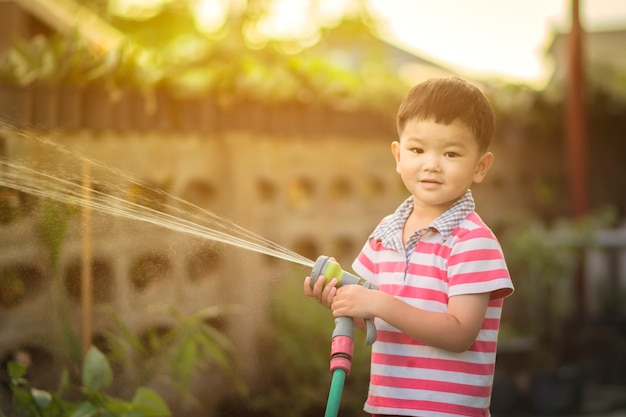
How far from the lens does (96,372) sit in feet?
7.71

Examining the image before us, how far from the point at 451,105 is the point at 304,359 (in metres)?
2.54

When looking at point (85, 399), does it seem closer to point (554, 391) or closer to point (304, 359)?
point (304, 359)

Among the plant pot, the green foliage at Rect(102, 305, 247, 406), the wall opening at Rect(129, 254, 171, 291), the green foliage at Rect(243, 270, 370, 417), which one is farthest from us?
the plant pot

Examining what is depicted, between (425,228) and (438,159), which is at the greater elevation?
(438,159)

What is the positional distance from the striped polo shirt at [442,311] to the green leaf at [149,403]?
2.96 ft

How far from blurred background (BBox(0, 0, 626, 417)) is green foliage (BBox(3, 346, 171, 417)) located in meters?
0.02

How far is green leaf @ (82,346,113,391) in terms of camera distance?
2.35 metres

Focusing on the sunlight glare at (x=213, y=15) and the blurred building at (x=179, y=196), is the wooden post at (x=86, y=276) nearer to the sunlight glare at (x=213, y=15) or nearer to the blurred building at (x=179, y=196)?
the blurred building at (x=179, y=196)

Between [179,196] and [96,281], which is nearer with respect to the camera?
[96,281]

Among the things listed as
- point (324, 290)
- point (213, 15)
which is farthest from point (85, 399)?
point (213, 15)

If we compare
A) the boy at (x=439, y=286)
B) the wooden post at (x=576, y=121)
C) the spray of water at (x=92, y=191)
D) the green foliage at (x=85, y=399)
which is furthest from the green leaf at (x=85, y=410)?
the wooden post at (x=576, y=121)

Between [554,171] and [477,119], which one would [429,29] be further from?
[477,119]

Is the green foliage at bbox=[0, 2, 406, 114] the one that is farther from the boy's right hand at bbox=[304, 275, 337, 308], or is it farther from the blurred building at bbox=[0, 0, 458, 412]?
the boy's right hand at bbox=[304, 275, 337, 308]

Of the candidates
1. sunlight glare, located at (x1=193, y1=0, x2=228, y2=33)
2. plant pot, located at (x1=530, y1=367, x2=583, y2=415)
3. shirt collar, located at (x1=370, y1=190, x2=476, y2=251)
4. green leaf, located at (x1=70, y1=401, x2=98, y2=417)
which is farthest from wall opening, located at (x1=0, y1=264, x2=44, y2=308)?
sunlight glare, located at (x1=193, y1=0, x2=228, y2=33)
